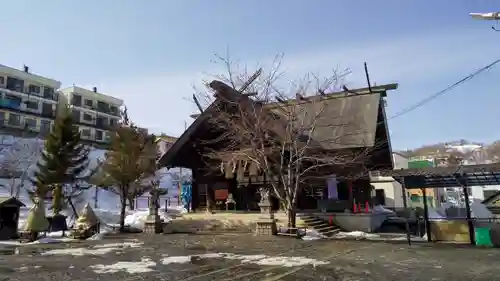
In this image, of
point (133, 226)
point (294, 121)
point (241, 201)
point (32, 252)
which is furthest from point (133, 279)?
point (241, 201)

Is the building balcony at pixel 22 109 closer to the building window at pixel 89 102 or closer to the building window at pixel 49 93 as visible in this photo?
the building window at pixel 49 93

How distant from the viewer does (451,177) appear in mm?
13367

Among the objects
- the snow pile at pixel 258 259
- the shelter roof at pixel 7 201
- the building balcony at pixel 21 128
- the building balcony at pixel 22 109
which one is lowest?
the snow pile at pixel 258 259

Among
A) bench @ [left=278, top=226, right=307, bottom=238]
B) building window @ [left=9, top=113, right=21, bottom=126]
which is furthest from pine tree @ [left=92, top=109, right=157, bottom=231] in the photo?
building window @ [left=9, top=113, right=21, bottom=126]

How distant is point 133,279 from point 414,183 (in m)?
11.4

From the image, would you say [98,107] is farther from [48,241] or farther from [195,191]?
[48,241]

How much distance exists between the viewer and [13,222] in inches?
605

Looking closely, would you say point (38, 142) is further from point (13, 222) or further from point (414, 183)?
point (414, 183)

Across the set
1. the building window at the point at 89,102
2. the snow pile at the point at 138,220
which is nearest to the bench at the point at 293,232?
the snow pile at the point at 138,220

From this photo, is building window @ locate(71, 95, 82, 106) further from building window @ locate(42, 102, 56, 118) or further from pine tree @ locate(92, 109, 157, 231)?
pine tree @ locate(92, 109, 157, 231)

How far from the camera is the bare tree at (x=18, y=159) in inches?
1406

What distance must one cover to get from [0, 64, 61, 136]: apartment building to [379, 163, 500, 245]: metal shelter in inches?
1889

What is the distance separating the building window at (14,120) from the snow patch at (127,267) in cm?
4959

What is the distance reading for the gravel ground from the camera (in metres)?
7.24
